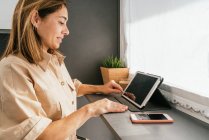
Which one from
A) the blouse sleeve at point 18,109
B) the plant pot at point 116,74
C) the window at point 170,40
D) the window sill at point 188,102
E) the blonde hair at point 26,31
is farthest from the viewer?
the plant pot at point 116,74

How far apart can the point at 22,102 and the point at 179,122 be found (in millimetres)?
674

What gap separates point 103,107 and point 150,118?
0.22m

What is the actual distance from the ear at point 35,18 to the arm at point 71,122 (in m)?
0.41

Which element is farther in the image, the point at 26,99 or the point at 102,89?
the point at 102,89

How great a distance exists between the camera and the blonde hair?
3.57 feet

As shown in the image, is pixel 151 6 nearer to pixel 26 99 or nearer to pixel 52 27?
pixel 52 27

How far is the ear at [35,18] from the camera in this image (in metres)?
1.10

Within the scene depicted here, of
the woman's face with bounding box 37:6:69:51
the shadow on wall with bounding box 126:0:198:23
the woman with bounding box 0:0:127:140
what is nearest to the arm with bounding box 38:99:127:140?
the woman with bounding box 0:0:127:140

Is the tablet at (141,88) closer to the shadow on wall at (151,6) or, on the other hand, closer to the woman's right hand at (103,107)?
the woman's right hand at (103,107)

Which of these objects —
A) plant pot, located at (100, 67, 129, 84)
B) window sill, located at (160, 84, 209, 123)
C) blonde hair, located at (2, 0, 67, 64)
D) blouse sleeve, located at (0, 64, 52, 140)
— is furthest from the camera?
plant pot, located at (100, 67, 129, 84)

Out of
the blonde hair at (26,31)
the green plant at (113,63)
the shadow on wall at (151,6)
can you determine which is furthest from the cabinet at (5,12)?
the blonde hair at (26,31)

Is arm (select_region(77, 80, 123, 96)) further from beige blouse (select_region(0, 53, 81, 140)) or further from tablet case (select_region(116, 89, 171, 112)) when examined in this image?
beige blouse (select_region(0, 53, 81, 140))

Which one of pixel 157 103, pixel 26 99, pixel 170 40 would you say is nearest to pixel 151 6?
pixel 170 40

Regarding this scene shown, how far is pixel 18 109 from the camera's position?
0.96 metres
